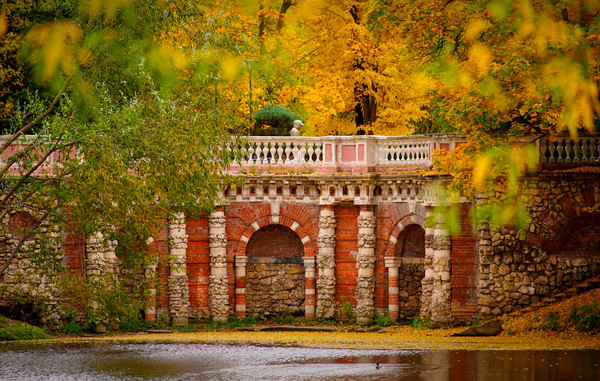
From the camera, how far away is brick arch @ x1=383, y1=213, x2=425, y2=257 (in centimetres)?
3188

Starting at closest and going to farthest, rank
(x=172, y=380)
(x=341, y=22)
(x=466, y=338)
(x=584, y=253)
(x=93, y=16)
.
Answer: (x=172, y=380)
(x=93, y=16)
(x=466, y=338)
(x=584, y=253)
(x=341, y=22)

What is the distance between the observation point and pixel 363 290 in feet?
107

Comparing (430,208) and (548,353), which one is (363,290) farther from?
(548,353)

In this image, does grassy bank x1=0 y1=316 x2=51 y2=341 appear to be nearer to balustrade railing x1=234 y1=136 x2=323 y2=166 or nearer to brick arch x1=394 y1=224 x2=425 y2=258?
balustrade railing x1=234 y1=136 x2=323 y2=166

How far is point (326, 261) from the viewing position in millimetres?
32812

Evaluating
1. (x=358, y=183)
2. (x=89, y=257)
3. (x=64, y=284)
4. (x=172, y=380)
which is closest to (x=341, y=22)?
(x=358, y=183)

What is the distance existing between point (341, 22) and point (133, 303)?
1809 centimetres

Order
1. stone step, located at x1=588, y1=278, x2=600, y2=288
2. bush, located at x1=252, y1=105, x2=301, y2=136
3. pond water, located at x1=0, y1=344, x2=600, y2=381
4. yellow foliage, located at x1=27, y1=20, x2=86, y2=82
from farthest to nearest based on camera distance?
bush, located at x1=252, y1=105, x2=301, y2=136 < stone step, located at x1=588, y1=278, x2=600, y2=288 < yellow foliage, located at x1=27, y1=20, x2=86, y2=82 < pond water, located at x1=0, y1=344, x2=600, y2=381

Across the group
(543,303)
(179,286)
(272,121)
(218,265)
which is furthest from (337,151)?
(543,303)

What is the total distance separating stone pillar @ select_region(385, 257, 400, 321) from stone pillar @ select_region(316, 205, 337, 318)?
5.22 ft

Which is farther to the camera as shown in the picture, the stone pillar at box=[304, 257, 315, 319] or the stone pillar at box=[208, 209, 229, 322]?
the stone pillar at box=[304, 257, 315, 319]

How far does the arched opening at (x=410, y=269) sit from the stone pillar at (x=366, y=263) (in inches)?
30.0

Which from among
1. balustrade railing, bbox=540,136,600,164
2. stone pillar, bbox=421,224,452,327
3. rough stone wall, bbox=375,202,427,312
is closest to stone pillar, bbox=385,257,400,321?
rough stone wall, bbox=375,202,427,312

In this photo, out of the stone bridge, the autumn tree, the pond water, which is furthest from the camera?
the stone bridge
